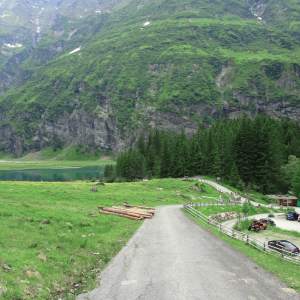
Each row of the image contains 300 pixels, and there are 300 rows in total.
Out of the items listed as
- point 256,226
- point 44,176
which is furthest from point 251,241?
point 44,176

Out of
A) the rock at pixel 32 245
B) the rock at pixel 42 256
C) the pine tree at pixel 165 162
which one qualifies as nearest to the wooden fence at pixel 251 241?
the rock at pixel 42 256

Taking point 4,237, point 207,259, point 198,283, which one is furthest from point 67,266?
point 207,259

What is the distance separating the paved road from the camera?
34.5 feet

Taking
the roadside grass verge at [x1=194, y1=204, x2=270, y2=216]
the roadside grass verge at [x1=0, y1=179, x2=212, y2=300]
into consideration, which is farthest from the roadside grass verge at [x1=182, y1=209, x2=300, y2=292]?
the roadside grass verge at [x1=194, y1=204, x2=270, y2=216]

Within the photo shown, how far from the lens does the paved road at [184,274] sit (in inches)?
414

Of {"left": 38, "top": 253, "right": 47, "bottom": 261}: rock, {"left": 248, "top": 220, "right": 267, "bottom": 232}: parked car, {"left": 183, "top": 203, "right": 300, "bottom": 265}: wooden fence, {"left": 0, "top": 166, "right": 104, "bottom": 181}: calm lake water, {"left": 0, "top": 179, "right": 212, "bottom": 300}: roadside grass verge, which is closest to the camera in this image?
{"left": 0, "top": 179, "right": 212, "bottom": 300}: roadside grass verge

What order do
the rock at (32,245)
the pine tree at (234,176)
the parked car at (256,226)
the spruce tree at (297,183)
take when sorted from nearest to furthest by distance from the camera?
1. the rock at (32,245)
2. the parked car at (256,226)
3. the spruce tree at (297,183)
4. the pine tree at (234,176)

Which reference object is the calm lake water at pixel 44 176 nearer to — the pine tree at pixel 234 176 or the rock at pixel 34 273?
the pine tree at pixel 234 176

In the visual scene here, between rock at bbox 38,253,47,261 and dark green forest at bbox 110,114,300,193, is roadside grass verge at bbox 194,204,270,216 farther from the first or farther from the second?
rock at bbox 38,253,47,261

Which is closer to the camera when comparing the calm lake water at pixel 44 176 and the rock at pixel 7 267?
the rock at pixel 7 267

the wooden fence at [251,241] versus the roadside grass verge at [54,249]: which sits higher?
the roadside grass verge at [54,249]

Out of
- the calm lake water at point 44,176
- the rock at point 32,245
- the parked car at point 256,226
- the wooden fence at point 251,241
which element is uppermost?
the rock at point 32,245

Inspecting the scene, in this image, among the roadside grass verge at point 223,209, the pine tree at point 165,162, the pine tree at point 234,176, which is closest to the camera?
the roadside grass verge at point 223,209

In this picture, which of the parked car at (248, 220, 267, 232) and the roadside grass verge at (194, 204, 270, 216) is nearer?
the parked car at (248, 220, 267, 232)
